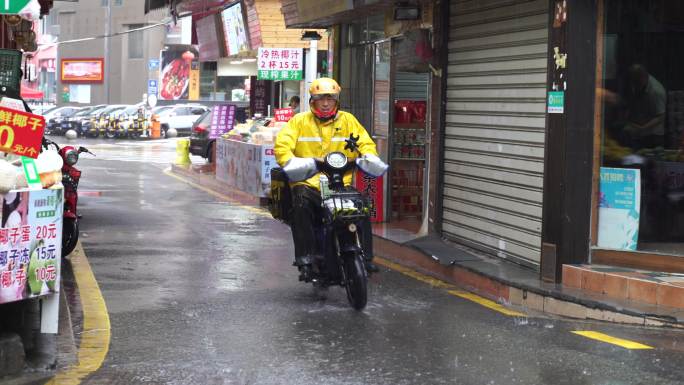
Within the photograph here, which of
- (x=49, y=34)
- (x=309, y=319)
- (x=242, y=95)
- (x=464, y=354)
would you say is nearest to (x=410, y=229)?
(x=309, y=319)

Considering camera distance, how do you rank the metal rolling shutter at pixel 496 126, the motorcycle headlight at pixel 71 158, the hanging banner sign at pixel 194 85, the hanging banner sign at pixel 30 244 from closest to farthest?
the hanging banner sign at pixel 30 244 < the metal rolling shutter at pixel 496 126 < the motorcycle headlight at pixel 71 158 < the hanging banner sign at pixel 194 85

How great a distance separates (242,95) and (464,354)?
58.7 meters

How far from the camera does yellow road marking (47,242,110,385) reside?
6762 millimetres

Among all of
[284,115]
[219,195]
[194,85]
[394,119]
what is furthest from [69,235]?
[194,85]

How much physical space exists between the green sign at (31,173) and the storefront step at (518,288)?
4.40 meters

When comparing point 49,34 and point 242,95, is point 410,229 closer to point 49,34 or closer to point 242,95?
point 242,95

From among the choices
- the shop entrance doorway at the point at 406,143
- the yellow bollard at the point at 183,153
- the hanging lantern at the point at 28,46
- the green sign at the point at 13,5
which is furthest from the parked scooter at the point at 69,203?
the yellow bollard at the point at 183,153

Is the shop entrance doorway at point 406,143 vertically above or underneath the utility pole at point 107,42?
underneath

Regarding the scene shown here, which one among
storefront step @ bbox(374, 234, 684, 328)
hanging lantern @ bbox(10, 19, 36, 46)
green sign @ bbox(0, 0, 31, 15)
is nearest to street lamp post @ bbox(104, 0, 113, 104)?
hanging lantern @ bbox(10, 19, 36, 46)

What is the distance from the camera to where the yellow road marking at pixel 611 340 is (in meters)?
7.75

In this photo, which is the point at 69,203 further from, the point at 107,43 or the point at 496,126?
the point at 107,43

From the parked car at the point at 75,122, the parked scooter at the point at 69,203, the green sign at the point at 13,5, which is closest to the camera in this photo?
the green sign at the point at 13,5

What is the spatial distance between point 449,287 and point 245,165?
1084 centimetres

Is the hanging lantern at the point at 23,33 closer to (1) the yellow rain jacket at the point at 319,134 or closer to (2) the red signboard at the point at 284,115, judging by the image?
(2) the red signboard at the point at 284,115
